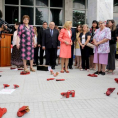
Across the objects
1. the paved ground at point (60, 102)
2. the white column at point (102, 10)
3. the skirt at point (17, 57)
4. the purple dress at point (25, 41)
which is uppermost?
the white column at point (102, 10)

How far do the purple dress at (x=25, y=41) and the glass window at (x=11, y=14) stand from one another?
25.7ft

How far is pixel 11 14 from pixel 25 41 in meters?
8.05

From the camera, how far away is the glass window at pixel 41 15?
15602 mm

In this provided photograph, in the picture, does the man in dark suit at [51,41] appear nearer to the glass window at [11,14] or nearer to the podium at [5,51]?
the podium at [5,51]

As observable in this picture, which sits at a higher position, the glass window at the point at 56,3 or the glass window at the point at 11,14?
the glass window at the point at 56,3

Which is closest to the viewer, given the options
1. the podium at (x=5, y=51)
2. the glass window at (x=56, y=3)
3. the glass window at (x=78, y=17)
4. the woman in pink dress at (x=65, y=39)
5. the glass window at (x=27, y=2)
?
the woman in pink dress at (x=65, y=39)

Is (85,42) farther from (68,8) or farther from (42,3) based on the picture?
(42,3)

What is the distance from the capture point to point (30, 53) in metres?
7.77

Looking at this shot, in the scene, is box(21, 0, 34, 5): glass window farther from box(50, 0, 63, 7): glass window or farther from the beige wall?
the beige wall

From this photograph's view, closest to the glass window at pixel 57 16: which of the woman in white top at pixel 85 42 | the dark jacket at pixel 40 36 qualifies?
the dark jacket at pixel 40 36

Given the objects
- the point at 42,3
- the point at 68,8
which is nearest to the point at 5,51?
the point at 42,3

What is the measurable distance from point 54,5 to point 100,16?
232 inches

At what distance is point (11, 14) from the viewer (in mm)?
15023

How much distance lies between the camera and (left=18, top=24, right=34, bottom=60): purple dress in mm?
7567
